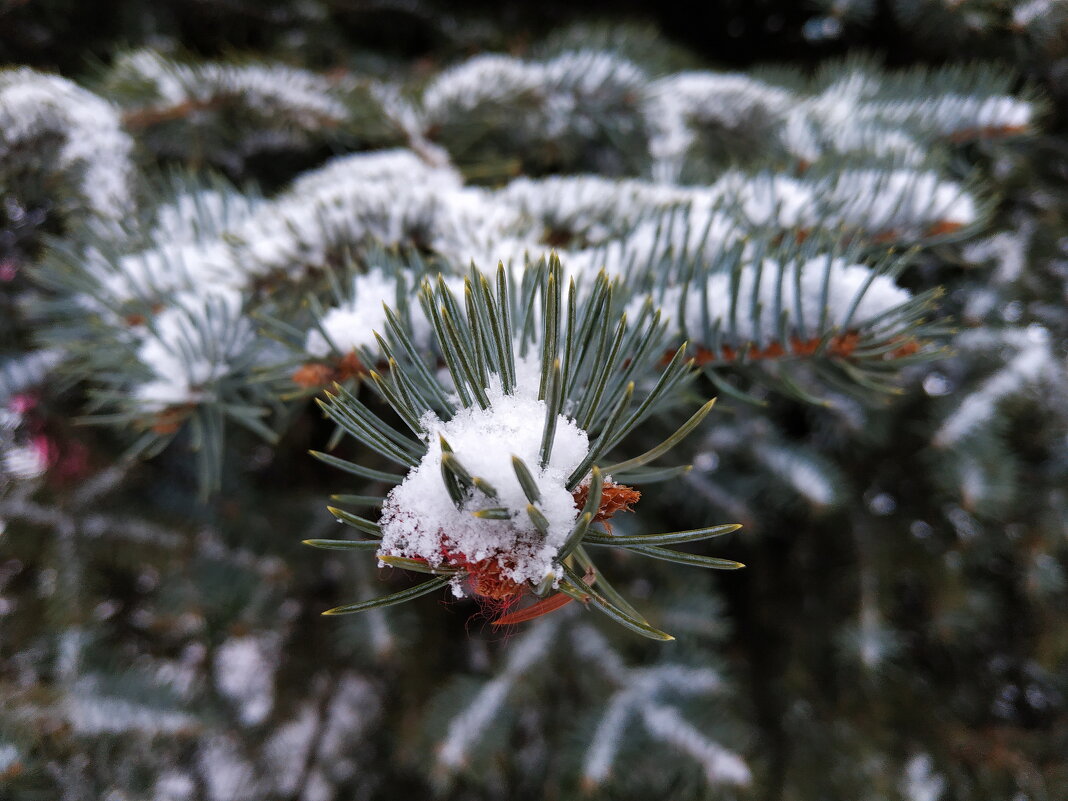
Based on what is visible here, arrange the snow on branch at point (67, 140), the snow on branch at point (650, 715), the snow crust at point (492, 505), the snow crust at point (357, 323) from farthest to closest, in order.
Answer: the snow on branch at point (650, 715), the snow on branch at point (67, 140), the snow crust at point (357, 323), the snow crust at point (492, 505)

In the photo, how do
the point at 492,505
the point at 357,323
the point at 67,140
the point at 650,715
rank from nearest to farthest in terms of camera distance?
the point at 492,505
the point at 357,323
the point at 67,140
the point at 650,715

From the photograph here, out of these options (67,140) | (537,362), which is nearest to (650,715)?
(537,362)

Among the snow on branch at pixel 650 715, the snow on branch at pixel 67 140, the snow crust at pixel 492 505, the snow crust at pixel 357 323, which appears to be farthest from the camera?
the snow on branch at pixel 650 715

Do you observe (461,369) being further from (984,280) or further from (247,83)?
(984,280)

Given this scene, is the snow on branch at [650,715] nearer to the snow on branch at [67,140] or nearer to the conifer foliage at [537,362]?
the conifer foliage at [537,362]

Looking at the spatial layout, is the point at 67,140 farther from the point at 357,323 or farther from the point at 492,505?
the point at 492,505

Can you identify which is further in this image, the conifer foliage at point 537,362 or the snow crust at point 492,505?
the conifer foliage at point 537,362

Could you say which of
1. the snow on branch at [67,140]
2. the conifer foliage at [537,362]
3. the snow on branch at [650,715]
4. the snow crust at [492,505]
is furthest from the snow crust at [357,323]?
the snow on branch at [650,715]

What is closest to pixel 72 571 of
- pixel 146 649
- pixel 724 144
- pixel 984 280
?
pixel 146 649
